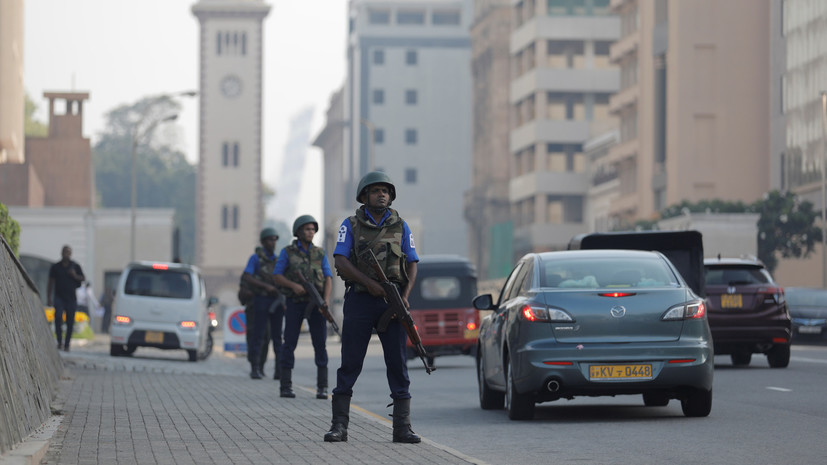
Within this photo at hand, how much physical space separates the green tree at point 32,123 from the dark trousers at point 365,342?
11437 centimetres

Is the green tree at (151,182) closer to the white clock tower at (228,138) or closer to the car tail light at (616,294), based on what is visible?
the white clock tower at (228,138)

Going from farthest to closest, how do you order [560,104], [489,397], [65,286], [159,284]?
[560,104] < [159,284] < [65,286] < [489,397]

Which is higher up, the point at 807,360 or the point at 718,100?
the point at 718,100

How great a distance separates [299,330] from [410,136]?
143367 millimetres

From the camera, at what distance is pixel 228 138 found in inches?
5010

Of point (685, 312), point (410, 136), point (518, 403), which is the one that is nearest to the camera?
point (685, 312)

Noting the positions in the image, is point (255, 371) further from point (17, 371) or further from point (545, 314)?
point (17, 371)

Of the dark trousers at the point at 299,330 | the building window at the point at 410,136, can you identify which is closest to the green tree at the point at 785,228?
the dark trousers at the point at 299,330

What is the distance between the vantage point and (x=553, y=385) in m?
14.0

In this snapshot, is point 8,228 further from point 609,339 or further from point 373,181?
point 373,181

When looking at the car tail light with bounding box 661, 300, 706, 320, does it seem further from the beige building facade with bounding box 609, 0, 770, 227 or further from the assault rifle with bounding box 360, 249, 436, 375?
the beige building facade with bounding box 609, 0, 770, 227

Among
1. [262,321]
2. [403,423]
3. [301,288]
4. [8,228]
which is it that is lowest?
[403,423]

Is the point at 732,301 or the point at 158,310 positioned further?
the point at 158,310

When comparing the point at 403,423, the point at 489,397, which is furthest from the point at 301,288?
the point at 403,423
